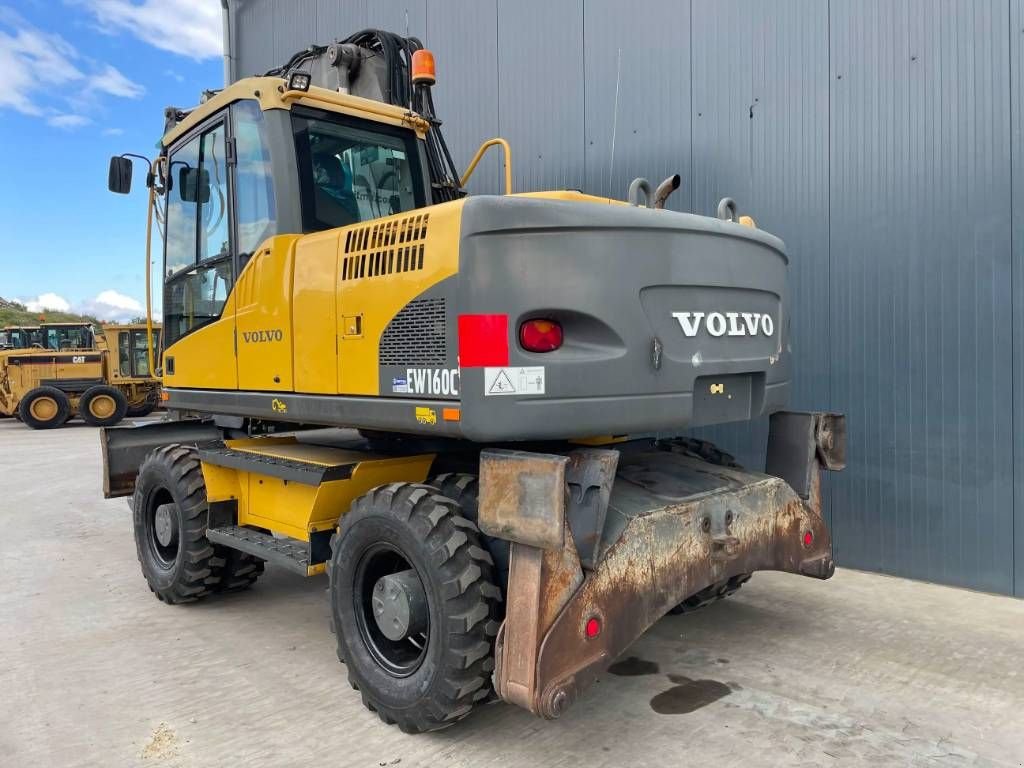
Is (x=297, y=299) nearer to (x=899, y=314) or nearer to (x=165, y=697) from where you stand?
(x=165, y=697)

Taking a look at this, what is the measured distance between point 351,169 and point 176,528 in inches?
105

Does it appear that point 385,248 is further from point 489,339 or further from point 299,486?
point 299,486

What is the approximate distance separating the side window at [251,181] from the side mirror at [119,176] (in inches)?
60.1

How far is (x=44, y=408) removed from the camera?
1922cm

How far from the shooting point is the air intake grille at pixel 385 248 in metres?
3.31

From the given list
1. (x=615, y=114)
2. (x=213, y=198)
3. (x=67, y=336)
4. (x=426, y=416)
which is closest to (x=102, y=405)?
(x=67, y=336)

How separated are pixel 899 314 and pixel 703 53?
2.70m

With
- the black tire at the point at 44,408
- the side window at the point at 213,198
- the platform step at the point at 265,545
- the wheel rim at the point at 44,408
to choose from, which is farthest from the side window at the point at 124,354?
the platform step at the point at 265,545

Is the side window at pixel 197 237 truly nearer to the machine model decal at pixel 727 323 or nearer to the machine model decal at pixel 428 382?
the machine model decal at pixel 428 382

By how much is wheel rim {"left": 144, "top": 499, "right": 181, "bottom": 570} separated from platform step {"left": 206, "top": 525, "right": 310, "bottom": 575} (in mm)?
388

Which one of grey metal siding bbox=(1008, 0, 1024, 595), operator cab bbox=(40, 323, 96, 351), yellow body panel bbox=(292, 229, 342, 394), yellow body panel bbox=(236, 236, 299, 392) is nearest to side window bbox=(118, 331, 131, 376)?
operator cab bbox=(40, 323, 96, 351)

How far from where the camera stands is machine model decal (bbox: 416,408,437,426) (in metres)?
3.26

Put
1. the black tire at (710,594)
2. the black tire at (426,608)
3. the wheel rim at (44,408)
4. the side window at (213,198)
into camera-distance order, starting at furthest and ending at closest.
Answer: the wheel rim at (44,408)
the side window at (213,198)
the black tire at (710,594)
the black tire at (426,608)

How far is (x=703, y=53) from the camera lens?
6418 mm
